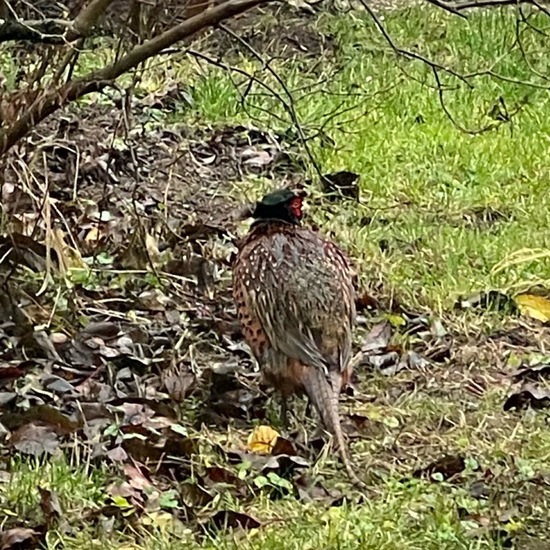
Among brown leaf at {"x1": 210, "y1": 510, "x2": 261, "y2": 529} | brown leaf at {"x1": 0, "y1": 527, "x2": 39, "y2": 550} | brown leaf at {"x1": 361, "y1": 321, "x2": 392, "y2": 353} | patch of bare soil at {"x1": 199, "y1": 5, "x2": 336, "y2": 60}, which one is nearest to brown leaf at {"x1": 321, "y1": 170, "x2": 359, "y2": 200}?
brown leaf at {"x1": 361, "y1": 321, "x2": 392, "y2": 353}

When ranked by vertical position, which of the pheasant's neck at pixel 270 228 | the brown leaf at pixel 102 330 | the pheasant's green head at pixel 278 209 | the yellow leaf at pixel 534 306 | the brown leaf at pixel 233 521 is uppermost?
the pheasant's green head at pixel 278 209

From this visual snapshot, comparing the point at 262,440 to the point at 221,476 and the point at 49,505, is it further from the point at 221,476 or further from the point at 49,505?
the point at 49,505

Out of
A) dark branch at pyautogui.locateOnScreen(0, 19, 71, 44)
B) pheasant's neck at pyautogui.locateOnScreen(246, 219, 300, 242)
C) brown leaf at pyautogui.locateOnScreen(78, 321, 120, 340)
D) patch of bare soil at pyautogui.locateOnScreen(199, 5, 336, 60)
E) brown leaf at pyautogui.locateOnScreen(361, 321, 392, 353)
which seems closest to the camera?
dark branch at pyautogui.locateOnScreen(0, 19, 71, 44)

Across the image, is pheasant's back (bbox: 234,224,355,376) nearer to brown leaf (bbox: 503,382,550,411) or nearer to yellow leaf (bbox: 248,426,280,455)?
yellow leaf (bbox: 248,426,280,455)

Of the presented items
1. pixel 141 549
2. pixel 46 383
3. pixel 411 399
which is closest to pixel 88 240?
pixel 46 383

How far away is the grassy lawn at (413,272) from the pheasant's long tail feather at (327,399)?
0.30 ft

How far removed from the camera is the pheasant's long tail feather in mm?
4695

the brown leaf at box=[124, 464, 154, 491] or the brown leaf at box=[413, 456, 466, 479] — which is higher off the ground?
the brown leaf at box=[413, 456, 466, 479]

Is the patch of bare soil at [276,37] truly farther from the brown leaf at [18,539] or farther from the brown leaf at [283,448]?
the brown leaf at [18,539]

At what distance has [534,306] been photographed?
20.7ft

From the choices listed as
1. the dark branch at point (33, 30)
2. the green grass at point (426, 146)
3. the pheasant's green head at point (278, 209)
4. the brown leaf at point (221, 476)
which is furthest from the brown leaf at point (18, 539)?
the green grass at point (426, 146)

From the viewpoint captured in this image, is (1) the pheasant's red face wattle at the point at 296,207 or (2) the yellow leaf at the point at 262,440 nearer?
(2) the yellow leaf at the point at 262,440

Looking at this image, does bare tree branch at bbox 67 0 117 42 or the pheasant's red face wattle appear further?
the pheasant's red face wattle

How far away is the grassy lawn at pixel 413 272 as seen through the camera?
4184mm
